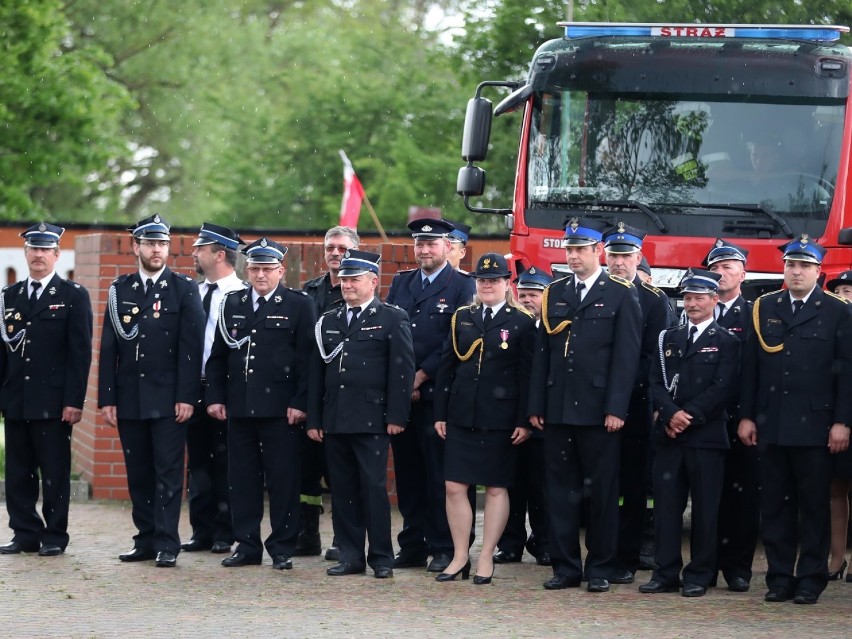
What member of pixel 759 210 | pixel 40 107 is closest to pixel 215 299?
pixel 759 210

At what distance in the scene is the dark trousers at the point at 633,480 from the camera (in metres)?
9.73

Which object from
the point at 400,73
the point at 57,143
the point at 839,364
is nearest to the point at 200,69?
the point at 400,73

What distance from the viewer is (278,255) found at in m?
10.0

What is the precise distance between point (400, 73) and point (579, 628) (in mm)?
28319

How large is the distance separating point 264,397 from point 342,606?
5.89 feet

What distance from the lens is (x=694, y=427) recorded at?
914cm

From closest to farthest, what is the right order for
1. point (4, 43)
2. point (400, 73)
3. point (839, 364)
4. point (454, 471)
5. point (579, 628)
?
point (579, 628) < point (839, 364) < point (454, 471) < point (4, 43) < point (400, 73)

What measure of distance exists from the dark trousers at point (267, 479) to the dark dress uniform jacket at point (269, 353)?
131 millimetres

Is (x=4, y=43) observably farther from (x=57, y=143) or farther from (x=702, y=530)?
(x=702, y=530)

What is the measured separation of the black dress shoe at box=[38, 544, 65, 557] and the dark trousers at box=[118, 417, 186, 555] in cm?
54

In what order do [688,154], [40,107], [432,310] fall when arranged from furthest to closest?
[40,107] < [688,154] < [432,310]

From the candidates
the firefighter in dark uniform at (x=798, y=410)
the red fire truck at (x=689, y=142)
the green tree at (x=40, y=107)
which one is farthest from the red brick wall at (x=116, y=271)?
the green tree at (x=40, y=107)

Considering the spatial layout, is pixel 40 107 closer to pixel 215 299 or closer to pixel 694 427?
pixel 215 299

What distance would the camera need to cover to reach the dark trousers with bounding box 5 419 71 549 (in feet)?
33.9
